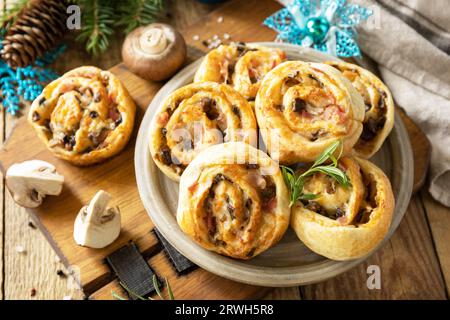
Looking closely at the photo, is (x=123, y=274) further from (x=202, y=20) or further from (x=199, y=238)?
(x=202, y=20)

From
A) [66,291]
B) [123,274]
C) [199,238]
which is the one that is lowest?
[66,291]

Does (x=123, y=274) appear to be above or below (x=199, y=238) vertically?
below

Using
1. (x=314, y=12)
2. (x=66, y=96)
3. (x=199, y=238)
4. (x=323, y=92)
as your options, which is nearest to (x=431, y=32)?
(x=314, y=12)

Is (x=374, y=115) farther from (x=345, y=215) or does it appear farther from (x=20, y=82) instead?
(x=20, y=82)

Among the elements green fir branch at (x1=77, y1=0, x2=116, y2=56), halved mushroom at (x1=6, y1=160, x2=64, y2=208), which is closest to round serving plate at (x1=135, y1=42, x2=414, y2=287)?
halved mushroom at (x1=6, y1=160, x2=64, y2=208)

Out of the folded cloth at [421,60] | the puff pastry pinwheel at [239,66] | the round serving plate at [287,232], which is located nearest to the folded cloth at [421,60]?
the folded cloth at [421,60]

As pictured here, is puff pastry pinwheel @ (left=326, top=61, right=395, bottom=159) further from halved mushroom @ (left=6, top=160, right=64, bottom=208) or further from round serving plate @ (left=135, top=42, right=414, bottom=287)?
halved mushroom @ (left=6, top=160, right=64, bottom=208)

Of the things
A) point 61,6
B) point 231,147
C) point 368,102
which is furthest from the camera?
point 61,6
